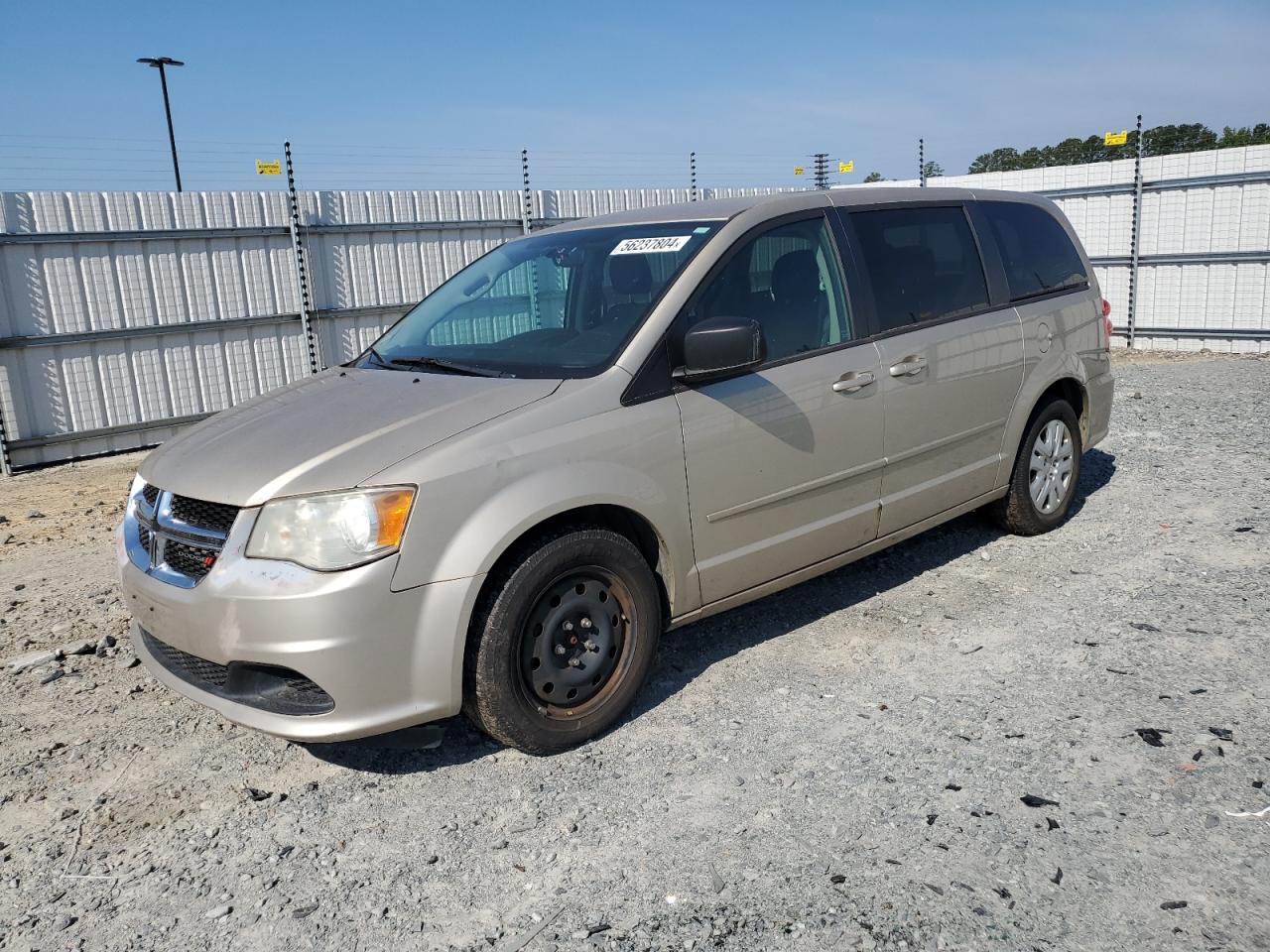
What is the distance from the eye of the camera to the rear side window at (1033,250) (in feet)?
17.2

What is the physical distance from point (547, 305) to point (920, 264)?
178 cm

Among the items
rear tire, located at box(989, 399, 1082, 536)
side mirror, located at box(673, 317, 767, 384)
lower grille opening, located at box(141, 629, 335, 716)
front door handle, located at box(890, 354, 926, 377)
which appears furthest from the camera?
rear tire, located at box(989, 399, 1082, 536)

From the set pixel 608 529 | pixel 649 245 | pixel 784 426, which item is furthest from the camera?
pixel 649 245

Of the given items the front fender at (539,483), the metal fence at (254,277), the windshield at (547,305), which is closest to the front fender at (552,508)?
the front fender at (539,483)

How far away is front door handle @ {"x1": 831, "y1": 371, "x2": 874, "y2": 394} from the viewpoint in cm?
418

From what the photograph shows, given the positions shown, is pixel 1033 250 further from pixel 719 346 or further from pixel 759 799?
pixel 759 799

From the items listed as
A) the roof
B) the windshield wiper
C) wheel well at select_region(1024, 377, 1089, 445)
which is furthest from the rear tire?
the windshield wiper

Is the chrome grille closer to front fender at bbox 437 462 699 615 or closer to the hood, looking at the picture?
the hood

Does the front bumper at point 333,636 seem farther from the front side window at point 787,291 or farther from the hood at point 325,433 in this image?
the front side window at point 787,291

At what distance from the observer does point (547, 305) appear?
13.8 ft

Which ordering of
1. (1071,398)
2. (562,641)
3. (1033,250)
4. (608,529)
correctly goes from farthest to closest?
1. (1071,398)
2. (1033,250)
3. (608,529)
4. (562,641)

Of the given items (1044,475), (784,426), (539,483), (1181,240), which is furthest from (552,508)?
(1181,240)

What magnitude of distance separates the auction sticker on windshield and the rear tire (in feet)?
7.99

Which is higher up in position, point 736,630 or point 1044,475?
point 1044,475
